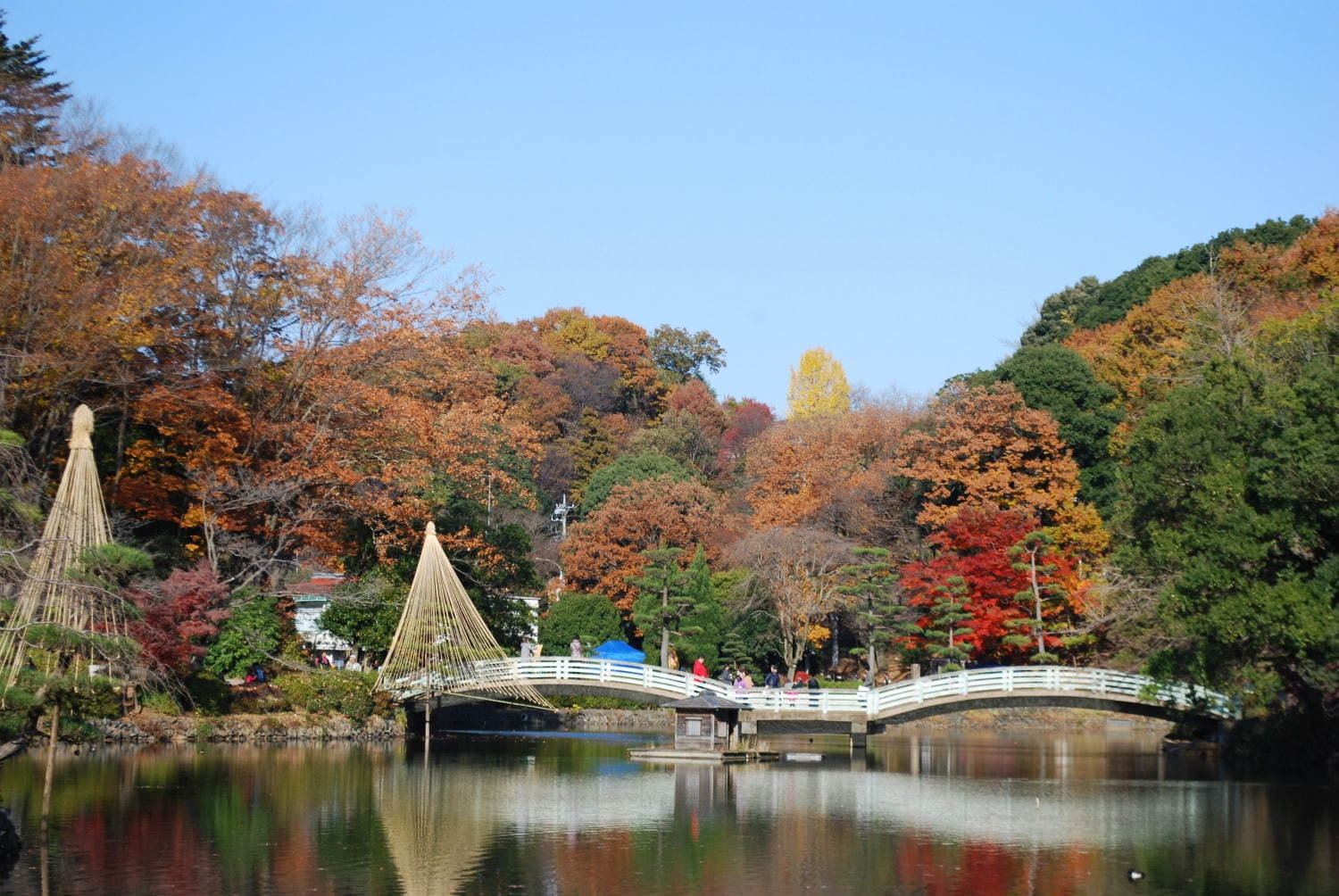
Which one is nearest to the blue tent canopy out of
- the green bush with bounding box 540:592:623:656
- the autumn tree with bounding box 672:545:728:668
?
the autumn tree with bounding box 672:545:728:668

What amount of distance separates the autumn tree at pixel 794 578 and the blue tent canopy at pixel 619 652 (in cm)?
511

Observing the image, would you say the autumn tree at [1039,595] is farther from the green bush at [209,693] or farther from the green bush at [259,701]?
the green bush at [209,693]

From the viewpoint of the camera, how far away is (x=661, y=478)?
51.0 m

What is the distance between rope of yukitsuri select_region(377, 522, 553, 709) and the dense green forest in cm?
201

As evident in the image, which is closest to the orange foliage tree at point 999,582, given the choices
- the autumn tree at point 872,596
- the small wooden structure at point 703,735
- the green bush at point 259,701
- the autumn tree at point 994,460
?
the autumn tree at point 872,596

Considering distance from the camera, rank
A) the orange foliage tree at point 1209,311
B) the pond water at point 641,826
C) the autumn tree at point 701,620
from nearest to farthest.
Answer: the pond water at point 641,826
the orange foliage tree at point 1209,311
the autumn tree at point 701,620

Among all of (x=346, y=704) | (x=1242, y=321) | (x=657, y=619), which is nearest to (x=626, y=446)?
(x=657, y=619)

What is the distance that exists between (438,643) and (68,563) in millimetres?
16004

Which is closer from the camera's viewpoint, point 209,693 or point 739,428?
point 209,693

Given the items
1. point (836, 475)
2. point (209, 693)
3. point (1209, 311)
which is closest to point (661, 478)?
point (836, 475)

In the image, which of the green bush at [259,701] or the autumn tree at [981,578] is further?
the autumn tree at [981,578]

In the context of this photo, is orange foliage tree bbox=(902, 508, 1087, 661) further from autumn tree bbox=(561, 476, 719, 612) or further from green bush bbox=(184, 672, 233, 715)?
green bush bbox=(184, 672, 233, 715)

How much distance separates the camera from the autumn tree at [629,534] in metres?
49.0

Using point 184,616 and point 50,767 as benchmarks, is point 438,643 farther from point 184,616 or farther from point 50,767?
point 50,767
